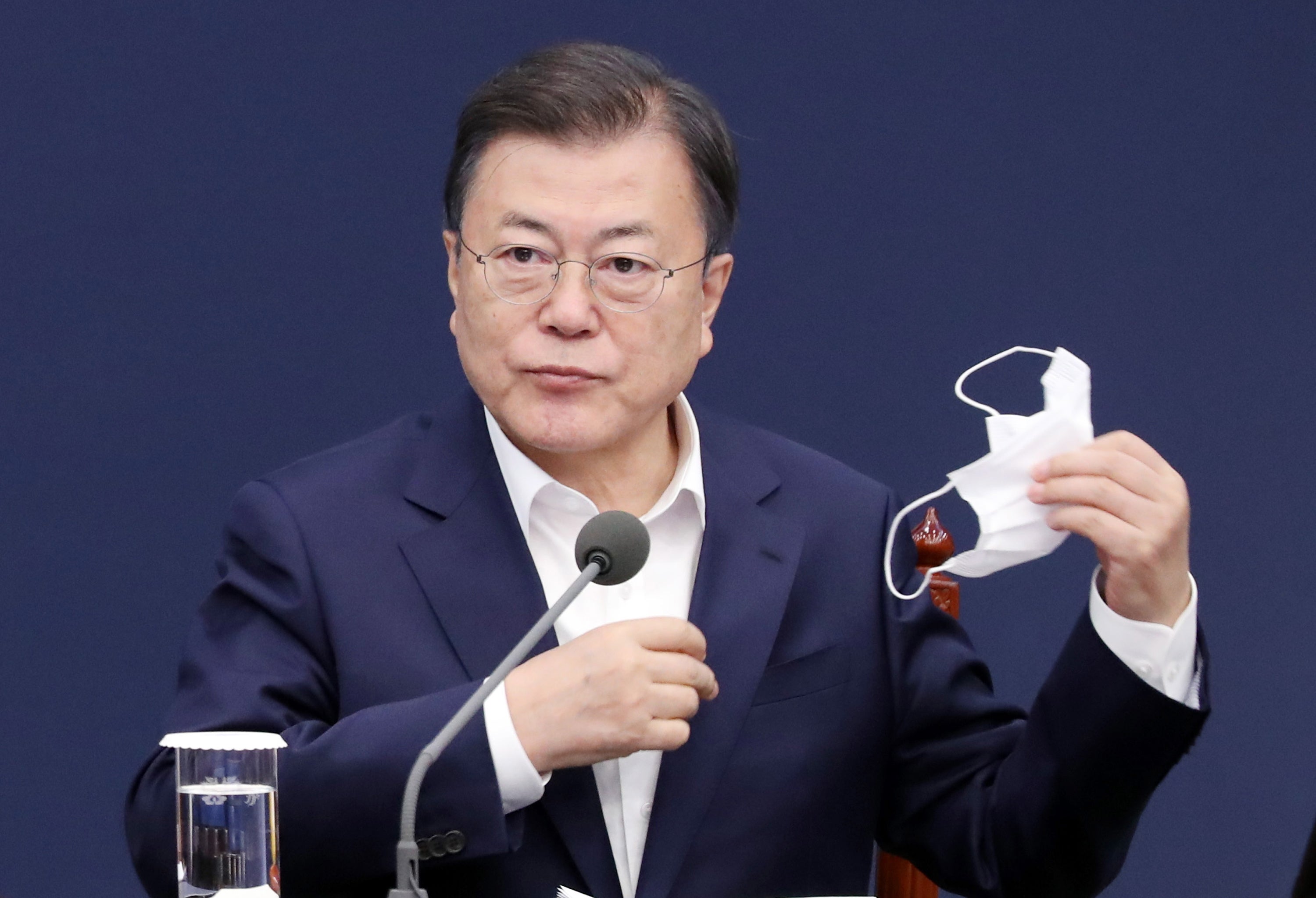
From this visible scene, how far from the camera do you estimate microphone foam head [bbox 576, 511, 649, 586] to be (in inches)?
56.5

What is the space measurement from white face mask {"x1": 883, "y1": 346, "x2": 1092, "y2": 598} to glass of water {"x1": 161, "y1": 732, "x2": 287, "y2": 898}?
0.65 m

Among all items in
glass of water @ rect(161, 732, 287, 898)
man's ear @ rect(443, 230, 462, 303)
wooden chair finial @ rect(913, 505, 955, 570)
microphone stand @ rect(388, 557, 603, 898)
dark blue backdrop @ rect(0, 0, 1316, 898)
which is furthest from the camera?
dark blue backdrop @ rect(0, 0, 1316, 898)

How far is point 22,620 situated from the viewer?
109 inches

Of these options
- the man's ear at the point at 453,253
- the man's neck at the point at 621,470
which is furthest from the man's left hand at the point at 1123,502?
the man's ear at the point at 453,253

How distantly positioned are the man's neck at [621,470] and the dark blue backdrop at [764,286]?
36.9 inches

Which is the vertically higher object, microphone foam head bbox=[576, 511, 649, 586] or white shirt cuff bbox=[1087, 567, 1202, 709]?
microphone foam head bbox=[576, 511, 649, 586]

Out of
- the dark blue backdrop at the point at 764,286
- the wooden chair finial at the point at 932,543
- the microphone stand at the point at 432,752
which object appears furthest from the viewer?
the dark blue backdrop at the point at 764,286

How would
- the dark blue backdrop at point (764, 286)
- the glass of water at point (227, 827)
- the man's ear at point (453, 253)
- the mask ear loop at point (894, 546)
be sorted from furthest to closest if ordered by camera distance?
the dark blue backdrop at point (764, 286)
the man's ear at point (453, 253)
the mask ear loop at point (894, 546)
the glass of water at point (227, 827)

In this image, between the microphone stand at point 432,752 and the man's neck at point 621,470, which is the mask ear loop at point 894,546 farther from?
the microphone stand at point 432,752

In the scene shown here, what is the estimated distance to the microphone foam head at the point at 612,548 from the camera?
1.44 meters

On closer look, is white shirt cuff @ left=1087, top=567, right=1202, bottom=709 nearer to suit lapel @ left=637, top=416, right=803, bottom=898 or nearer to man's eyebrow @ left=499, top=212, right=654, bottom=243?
suit lapel @ left=637, top=416, right=803, bottom=898

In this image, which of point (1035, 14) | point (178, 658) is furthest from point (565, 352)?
point (1035, 14)

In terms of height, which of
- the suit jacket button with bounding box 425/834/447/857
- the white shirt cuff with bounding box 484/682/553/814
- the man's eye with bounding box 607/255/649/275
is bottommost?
the suit jacket button with bounding box 425/834/447/857

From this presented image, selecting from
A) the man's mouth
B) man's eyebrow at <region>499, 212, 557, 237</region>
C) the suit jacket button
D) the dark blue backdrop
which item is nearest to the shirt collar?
the man's mouth
